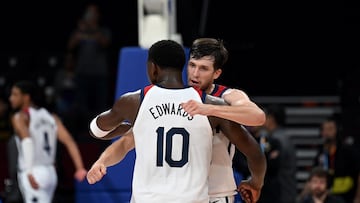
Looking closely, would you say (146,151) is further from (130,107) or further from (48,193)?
(48,193)

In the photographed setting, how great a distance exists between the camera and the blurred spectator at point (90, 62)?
553 inches

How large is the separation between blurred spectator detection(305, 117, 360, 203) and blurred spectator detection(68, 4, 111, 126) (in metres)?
3.80

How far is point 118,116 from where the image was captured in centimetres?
608

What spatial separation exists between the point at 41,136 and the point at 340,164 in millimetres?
3595

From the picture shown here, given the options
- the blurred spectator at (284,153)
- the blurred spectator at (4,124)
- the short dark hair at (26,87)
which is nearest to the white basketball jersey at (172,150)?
the short dark hair at (26,87)

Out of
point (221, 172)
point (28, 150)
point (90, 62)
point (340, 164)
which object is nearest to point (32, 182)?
point (28, 150)

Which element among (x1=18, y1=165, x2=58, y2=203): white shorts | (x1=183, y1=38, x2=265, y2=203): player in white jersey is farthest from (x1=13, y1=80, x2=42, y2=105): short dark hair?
(x1=183, y1=38, x2=265, y2=203): player in white jersey

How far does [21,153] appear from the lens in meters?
10.4

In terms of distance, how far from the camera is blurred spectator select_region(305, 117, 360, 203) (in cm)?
1149

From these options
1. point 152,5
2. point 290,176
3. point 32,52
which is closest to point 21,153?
point 152,5

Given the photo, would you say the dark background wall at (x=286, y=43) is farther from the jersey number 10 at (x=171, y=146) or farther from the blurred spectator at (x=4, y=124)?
the jersey number 10 at (x=171, y=146)

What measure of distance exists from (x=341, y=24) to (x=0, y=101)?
5.94m

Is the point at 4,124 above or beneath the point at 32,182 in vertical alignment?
beneath

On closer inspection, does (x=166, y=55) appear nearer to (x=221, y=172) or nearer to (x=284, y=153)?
(x=221, y=172)
